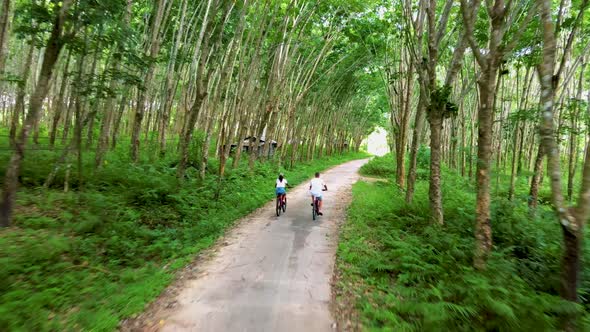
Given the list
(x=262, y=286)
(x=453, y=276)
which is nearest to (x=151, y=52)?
(x=262, y=286)

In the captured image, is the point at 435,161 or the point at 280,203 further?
the point at 280,203

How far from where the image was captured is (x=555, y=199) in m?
3.75

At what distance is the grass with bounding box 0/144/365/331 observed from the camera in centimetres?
423

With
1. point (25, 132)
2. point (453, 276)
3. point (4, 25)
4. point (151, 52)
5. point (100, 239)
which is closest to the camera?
point (453, 276)

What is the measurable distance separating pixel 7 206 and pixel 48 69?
2.67 metres

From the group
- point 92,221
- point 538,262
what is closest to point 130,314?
point 92,221

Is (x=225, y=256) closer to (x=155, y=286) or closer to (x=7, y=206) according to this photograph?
(x=155, y=286)

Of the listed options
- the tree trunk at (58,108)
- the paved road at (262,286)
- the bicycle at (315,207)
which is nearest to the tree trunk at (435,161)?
the paved road at (262,286)

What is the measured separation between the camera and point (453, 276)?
5.10m

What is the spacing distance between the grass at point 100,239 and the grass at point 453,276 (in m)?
3.31

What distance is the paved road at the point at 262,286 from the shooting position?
4.31 metres

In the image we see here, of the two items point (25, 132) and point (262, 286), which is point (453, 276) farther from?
point (25, 132)

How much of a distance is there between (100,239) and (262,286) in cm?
346

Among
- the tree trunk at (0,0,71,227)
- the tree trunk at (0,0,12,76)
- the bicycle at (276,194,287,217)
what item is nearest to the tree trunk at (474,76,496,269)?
the bicycle at (276,194,287,217)
